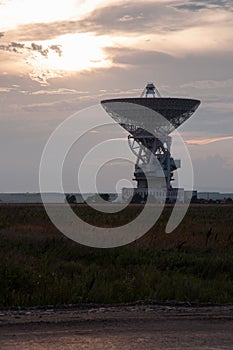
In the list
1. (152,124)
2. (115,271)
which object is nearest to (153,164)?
(152,124)

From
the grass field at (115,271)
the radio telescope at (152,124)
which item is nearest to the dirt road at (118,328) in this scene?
the grass field at (115,271)

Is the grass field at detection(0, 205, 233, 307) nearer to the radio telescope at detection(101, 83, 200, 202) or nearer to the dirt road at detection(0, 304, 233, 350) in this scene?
the dirt road at detection(0, 304, 233, 350)

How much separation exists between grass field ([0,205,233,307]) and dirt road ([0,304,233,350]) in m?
1.43

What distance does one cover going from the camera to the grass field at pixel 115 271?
1385 centimetres

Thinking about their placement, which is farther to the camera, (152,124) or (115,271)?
(152,124)

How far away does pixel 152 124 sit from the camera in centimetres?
7300

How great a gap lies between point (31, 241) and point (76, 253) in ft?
10.4

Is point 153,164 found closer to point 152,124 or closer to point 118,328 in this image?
point 152,124

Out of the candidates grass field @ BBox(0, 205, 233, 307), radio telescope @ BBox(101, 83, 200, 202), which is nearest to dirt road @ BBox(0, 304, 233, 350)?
grass field @ BBox(0, 205, 233, 307)

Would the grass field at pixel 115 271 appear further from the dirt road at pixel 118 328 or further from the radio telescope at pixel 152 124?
the radio telescope at pixel 152 124

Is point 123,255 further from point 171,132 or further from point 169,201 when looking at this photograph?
point 169,201

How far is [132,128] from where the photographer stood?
242 feet

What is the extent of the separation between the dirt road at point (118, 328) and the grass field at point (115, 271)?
4.69 feet

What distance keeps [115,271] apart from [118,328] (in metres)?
7.96
